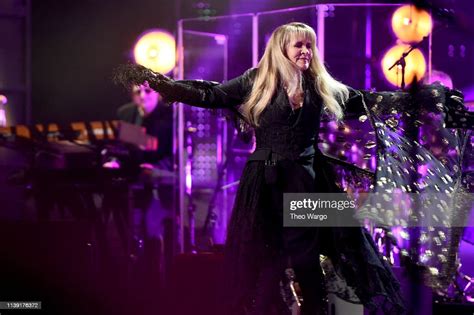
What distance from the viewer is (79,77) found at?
9781 mm

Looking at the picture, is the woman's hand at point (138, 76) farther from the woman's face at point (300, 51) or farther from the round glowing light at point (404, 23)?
the round glowing light at point (404, 23)

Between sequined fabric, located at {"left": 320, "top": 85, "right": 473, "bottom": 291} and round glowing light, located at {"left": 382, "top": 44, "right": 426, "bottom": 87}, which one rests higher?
round glowing light, located at {"left": 382, "top": 44, "right": 426, "bottom": 87}

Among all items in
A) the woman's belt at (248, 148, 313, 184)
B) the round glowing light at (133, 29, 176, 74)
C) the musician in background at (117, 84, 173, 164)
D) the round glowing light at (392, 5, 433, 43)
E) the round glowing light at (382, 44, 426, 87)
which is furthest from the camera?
the round glowing light at (133, 29, 176, 74)

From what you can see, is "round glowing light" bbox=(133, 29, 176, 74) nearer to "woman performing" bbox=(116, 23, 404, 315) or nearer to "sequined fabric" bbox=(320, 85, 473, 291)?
"sequined fabric" bbox=(320, 85, 473, 291)

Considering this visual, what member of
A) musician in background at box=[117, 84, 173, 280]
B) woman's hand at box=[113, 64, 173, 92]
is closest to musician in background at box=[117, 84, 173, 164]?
musician in background at box=[117, 84, 173, 280]

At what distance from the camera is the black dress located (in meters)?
3.72

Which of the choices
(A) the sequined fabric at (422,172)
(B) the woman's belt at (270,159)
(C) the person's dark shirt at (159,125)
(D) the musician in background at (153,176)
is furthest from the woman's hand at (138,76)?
(C) the person's dark shirt at (159,125)

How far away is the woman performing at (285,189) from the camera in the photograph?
147 inches

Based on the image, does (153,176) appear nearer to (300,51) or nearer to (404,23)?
(404,23)

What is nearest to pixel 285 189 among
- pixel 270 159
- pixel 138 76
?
pixel 270 159

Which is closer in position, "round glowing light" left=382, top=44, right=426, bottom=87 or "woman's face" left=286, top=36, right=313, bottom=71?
"woman's face" left=286, top=36, right=313, bottom=71

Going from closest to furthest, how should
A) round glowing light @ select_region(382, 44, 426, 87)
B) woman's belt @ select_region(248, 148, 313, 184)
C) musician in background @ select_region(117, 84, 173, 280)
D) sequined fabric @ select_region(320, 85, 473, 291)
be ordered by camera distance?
woman's belt @ select_region(248, 148, 313, 184) → sequined fabric @ select_region(320, 85, 473, 291) → round glowing light @ select_region(382, 44, 426, 87) → musician in background @ select_region(117, 84, 173, 280)

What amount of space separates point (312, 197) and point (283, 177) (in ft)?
0.64

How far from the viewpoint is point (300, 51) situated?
372 cm
